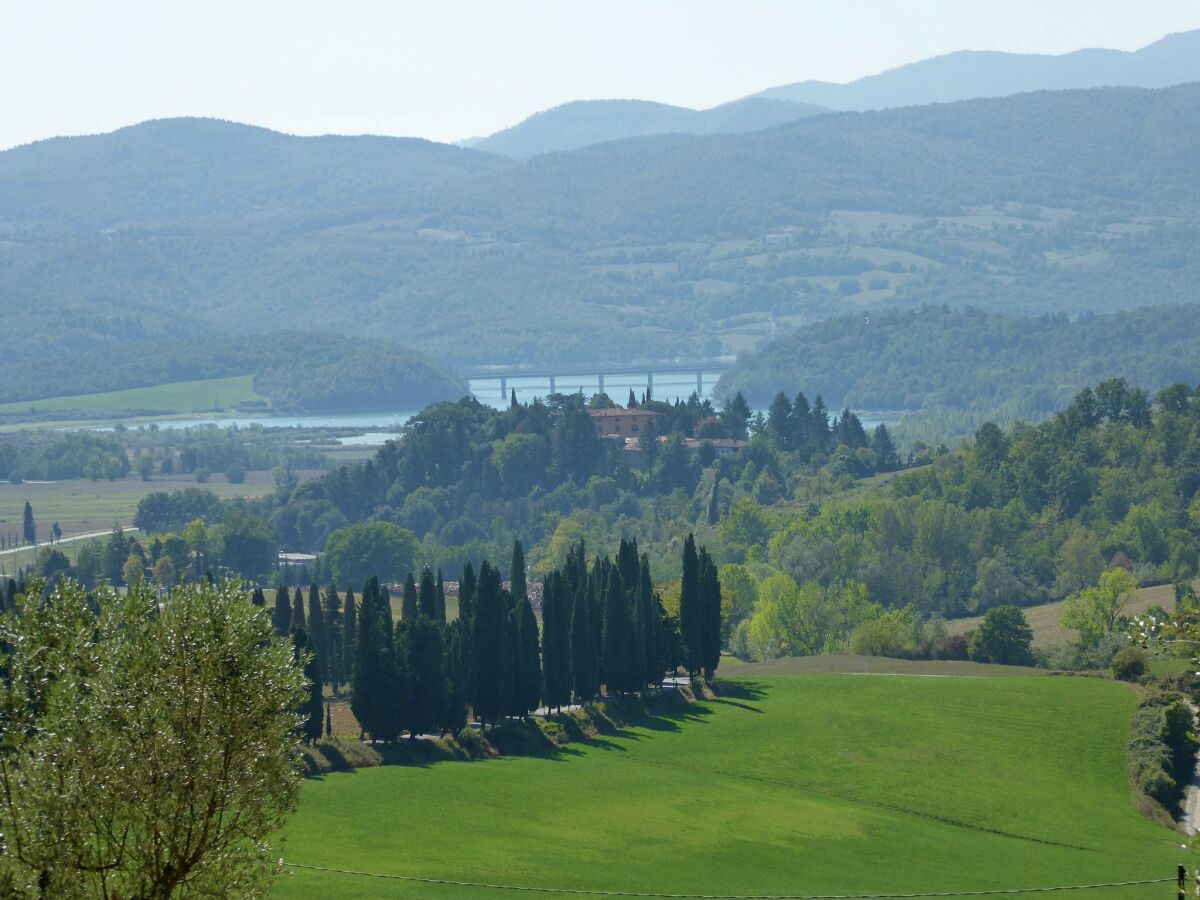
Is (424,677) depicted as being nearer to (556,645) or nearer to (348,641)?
(556,645)

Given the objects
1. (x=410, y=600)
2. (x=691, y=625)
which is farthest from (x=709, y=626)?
(x=410, y=600)

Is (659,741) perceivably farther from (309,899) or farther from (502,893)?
(309,899)

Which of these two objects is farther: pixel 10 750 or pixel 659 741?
pixel 659 741

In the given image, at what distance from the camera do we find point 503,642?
277 ft

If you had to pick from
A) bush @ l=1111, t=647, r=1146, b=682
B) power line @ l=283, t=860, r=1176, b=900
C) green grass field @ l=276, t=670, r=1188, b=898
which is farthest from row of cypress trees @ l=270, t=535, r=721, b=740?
power line @ l=283, t=860, r=1176, b=900

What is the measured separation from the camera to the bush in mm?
96812

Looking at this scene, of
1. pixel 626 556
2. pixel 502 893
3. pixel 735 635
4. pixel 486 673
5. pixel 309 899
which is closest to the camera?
pixel 309 899

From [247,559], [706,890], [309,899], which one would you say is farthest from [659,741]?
[247,559]

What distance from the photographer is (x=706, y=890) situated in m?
60.7

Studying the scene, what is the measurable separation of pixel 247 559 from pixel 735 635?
56.1 meters

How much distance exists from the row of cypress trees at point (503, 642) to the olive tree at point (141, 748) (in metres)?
39.0

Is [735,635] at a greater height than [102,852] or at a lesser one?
lesser

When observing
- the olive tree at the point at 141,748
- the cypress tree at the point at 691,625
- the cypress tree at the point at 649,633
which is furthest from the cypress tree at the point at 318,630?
the olive tree at the point at 141,748

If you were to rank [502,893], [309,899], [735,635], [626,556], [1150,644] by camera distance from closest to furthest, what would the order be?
[1150,644] < [309,899] < [502,893] < [626,556] < [735,635]
